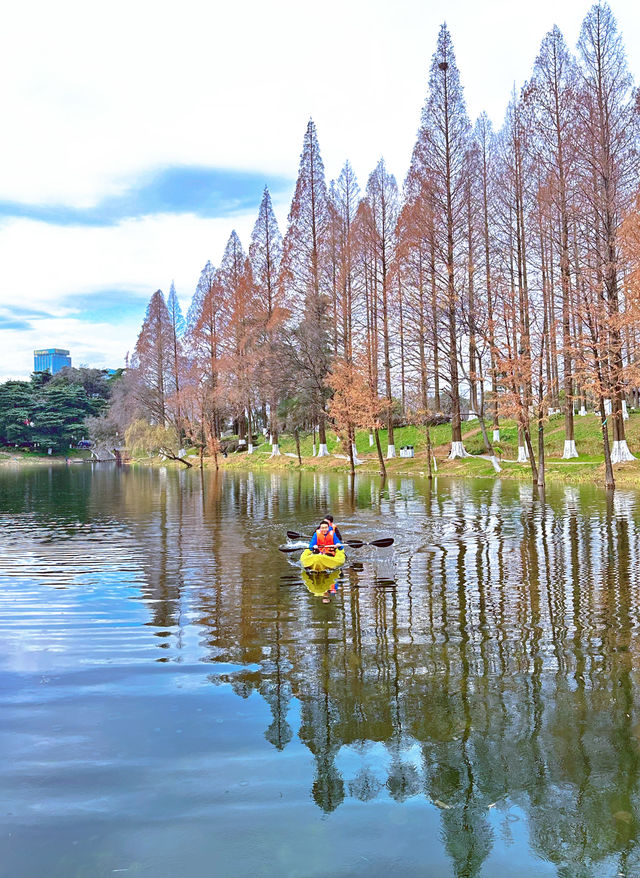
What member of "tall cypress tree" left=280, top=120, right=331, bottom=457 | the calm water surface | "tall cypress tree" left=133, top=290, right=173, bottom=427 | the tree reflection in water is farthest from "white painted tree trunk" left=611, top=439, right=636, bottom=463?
"tall cypress tree" left=133, top=290, right=173, bottom=427

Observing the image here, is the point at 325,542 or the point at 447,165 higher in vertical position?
the point at 447,165

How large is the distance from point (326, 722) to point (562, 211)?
1070 inches

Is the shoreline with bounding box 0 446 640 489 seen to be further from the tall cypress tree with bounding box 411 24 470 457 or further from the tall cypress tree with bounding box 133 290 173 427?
the tall cypress tree with bounding box 133 290 173 427

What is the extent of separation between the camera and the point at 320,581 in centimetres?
1148

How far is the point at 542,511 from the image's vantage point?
63.1ft

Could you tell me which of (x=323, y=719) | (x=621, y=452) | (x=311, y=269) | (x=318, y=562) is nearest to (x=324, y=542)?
(x=318, y=562)

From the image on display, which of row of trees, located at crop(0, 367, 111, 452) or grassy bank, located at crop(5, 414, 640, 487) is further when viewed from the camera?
row of trees, located at crop(0, 367, 111, 452)

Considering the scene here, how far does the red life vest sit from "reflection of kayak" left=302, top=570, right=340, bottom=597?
1.35 ft

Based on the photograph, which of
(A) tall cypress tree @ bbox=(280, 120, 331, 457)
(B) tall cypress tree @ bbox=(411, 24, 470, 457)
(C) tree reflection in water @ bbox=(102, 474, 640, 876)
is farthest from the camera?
(A) tall cypress tree @ bbox=(280, 120, 331, 457)

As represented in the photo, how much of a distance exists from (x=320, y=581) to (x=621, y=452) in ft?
67.7

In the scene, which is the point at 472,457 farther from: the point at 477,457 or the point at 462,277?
the point at 462,277

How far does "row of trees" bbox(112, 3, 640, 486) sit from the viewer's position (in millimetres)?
25562

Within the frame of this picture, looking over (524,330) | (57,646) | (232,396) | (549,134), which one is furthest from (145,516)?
(232,396)

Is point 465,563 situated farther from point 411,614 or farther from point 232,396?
point 232,396
